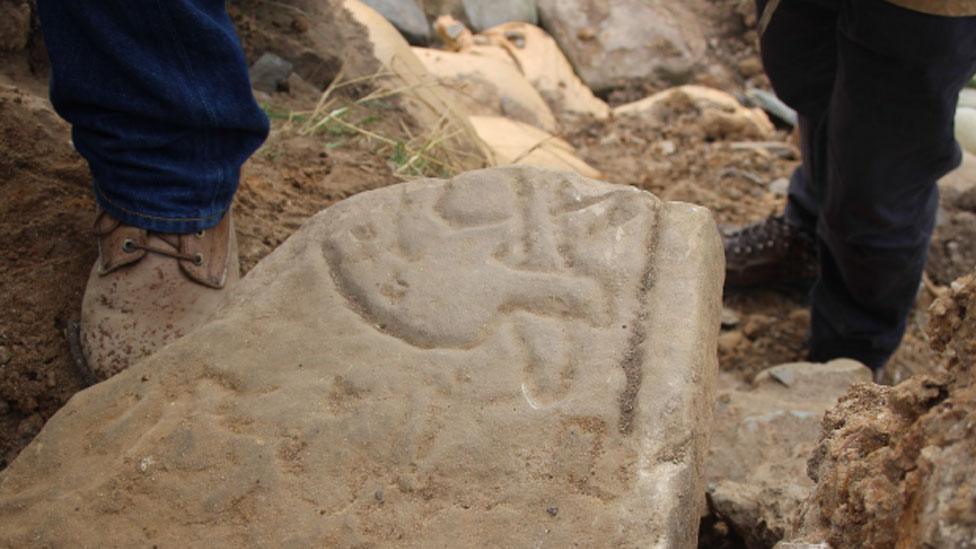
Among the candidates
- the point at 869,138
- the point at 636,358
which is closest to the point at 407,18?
the point at 869,138

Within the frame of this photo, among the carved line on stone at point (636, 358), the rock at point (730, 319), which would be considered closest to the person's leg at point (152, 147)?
the carved line on stone at point (636, 358)

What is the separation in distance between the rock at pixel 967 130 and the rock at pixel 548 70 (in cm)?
148

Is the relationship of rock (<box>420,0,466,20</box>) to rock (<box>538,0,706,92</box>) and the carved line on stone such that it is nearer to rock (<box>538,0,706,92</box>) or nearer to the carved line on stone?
rock (<box>538,0,706,92</box>)

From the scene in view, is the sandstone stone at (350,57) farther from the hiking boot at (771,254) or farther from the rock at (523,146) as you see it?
the hiking boot at (771,254)

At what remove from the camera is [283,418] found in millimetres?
1436

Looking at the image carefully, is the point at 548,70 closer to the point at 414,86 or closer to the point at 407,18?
the point at 407,18

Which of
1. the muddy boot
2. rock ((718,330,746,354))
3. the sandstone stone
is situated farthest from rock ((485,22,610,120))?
the muddy boot

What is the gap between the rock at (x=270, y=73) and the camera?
2951 mm

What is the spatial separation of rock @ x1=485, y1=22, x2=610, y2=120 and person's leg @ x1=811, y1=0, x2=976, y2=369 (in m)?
2.07

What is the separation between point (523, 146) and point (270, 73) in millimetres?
975

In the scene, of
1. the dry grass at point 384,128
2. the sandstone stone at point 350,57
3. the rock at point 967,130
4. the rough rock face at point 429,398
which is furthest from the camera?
the rock at point 967,130

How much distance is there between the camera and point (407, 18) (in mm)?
4336

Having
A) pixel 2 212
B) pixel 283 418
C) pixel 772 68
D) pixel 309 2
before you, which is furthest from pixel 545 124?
pixel 283 418

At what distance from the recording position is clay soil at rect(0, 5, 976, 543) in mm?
1826
